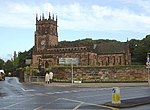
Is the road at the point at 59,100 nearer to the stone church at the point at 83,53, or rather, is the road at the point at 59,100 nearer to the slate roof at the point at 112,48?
the stone church at the point at 83,53

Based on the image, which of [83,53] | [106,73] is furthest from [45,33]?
[106,73]

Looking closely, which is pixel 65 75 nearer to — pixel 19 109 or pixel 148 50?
pixel 19 109

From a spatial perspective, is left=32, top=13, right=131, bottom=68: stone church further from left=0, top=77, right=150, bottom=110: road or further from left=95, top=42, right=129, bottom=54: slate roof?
left=0, top=77, right=150, bottom=110: road

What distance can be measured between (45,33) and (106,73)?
5732cm

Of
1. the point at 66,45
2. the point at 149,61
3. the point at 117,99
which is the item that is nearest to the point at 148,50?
the point at 66,45

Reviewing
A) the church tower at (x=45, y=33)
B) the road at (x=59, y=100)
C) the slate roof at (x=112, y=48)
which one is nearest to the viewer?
the road at (x=59, y=100)

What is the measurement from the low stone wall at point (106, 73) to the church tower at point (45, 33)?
52716 millimetres

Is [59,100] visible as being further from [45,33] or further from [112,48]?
[45,33]

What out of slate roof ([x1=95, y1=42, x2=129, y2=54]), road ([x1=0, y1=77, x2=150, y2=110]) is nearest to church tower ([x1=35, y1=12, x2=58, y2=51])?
slate roof ([x1=95, y1=42, x2=129, y2=54])

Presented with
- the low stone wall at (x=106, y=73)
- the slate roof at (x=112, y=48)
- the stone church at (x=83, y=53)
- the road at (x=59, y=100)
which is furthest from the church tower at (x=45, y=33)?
the road at (x=59, y=100)

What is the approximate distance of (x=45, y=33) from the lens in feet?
371

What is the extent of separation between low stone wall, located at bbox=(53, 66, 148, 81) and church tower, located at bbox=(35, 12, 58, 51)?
5272 cm

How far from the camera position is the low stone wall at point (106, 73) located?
58.6m

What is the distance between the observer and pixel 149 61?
49312mm
